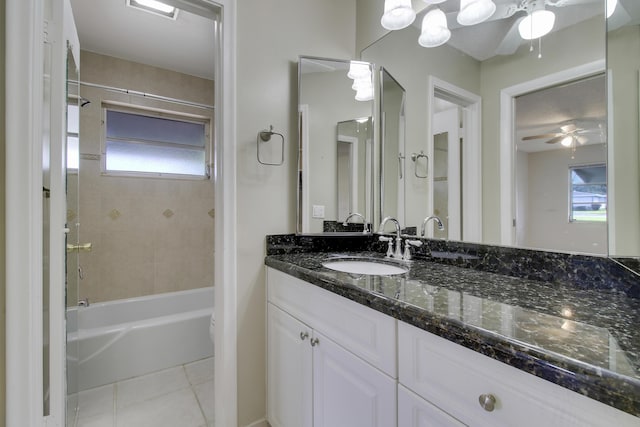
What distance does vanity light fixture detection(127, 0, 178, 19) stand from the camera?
1.86 meters

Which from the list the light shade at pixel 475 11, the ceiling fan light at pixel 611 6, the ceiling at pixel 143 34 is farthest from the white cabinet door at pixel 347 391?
the ceiling at pixel 143 34

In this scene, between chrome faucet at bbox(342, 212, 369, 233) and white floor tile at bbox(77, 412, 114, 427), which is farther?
chrome faucet at bbox(342, 212, 369, 233)

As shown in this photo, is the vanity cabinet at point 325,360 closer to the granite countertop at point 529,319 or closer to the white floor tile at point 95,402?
the granite countertop at point 529,319

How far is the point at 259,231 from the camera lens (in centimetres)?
149

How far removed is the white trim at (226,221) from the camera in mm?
1389

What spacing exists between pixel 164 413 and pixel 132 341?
0.63 meters

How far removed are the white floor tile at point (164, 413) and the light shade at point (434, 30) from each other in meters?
2.32

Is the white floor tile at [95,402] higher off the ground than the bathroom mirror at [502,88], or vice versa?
the bathroom mirror at [502,88]

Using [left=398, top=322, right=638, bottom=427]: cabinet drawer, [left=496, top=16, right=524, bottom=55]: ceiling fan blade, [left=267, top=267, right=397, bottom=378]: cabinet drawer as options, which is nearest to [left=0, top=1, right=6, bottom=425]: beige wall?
[left=267, top=267, right=397, bottom=378]: cabinet drawer

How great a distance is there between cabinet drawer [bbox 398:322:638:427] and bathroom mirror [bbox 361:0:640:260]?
0.53 m

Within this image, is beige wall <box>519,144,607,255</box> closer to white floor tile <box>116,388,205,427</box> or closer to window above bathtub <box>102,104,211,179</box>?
white floor tile <box>116,388,205,427</box>

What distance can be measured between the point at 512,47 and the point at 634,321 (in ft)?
3.23

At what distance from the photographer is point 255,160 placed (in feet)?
4.83

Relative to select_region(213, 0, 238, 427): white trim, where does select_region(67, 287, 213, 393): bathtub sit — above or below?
below
